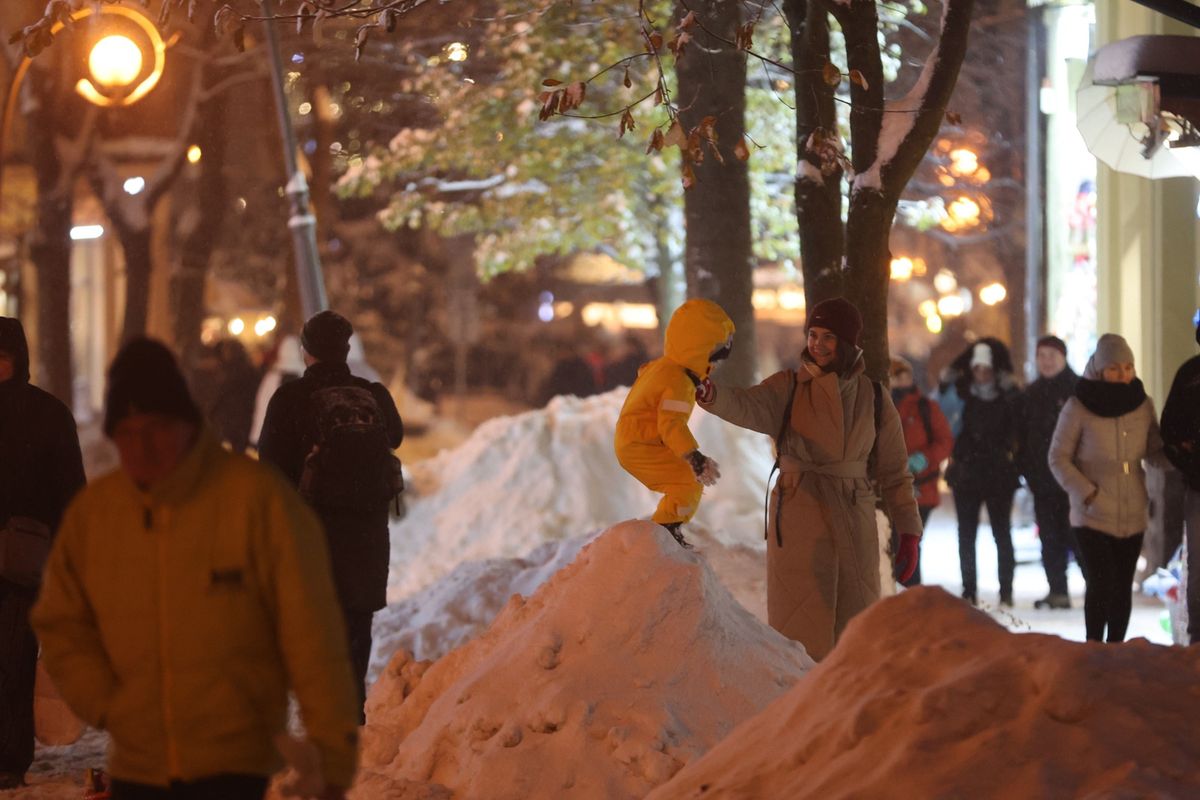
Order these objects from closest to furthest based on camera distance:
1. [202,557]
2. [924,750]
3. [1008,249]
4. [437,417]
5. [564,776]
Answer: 1. [202,557]
2. [924,750]
3. [564,776]
4. [1008,249]
5. [437,417]

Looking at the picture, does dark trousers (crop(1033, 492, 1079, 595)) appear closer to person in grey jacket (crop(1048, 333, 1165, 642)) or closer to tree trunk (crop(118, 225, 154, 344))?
person in grey jacket (crop(1048, 333, 1165, 642))

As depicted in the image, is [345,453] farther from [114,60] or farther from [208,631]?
[114,60]

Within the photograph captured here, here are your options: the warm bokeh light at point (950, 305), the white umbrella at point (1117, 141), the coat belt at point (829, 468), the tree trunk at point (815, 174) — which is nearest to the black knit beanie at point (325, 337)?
the coat belt at point (829, 468)

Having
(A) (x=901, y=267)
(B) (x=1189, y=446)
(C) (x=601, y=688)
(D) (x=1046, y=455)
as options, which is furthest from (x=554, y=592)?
(A) (x=901, y=267)

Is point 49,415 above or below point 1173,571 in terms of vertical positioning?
above

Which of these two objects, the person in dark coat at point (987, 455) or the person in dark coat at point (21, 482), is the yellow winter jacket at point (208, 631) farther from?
the person in dark coat at point (987, 455)

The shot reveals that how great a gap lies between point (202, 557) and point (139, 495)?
202 millimetres

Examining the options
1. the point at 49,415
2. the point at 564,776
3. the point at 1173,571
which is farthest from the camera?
the point at 1173,571

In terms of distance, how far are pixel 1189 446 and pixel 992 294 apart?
23942 mm

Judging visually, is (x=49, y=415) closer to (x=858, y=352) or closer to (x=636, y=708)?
(x=636, y=708)

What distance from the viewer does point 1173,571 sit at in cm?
1097

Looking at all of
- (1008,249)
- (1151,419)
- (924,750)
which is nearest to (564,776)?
(924,750)

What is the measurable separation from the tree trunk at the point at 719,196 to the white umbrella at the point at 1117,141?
8.05ft

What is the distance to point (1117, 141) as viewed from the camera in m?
11.3
